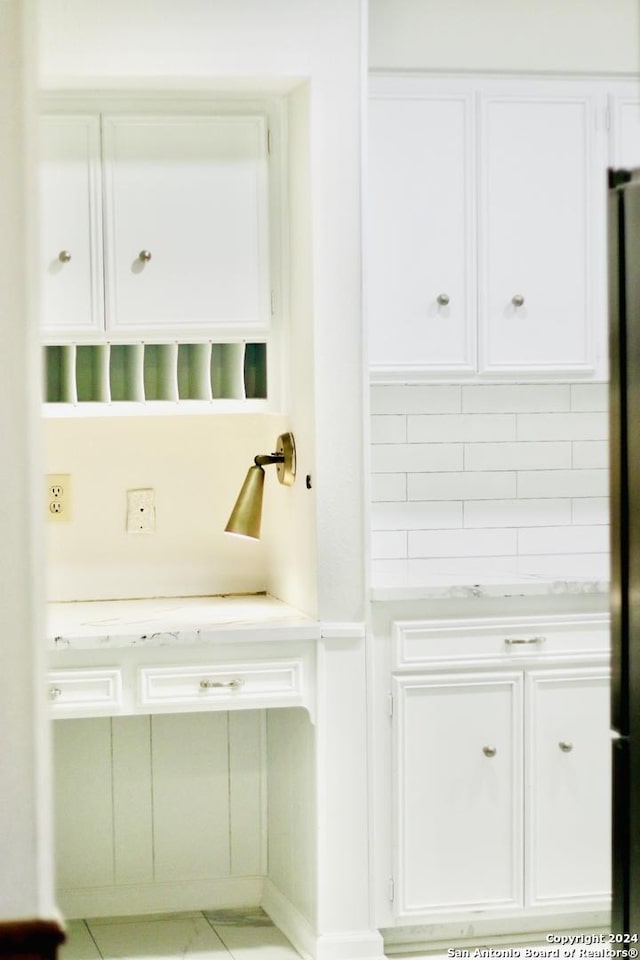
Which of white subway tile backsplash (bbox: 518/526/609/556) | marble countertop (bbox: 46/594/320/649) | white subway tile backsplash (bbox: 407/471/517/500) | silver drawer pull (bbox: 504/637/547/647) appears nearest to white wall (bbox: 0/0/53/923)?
marble countertop (bbox: 46/594/320/649)

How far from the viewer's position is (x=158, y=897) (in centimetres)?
362

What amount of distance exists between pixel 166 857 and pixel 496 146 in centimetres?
219

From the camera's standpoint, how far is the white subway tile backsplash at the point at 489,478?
3938 mm

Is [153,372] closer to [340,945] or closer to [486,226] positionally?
[486,226]

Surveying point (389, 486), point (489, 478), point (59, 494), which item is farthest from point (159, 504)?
point (489, 478)

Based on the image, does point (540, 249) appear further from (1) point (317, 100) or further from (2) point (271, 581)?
(2) point (271, 581)

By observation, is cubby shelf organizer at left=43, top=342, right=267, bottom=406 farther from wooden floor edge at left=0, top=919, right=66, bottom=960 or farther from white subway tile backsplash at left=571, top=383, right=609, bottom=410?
wooden floor edge at left=0, top=919, right=66, bottom=960

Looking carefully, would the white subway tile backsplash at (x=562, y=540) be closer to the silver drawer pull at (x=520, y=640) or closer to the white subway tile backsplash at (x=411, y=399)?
the white subway tile backsplash at (x=411, y=399)

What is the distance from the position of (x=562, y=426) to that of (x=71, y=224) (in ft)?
5.44

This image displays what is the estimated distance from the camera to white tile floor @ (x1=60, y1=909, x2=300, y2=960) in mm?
3299

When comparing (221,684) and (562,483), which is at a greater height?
(562,483)

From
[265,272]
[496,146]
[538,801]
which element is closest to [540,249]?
[496,146]

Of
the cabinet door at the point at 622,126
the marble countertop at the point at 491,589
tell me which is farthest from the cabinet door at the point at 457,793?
the cabinet door at the point at 622,126

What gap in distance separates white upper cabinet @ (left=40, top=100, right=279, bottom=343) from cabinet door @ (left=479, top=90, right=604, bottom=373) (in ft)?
2.23
